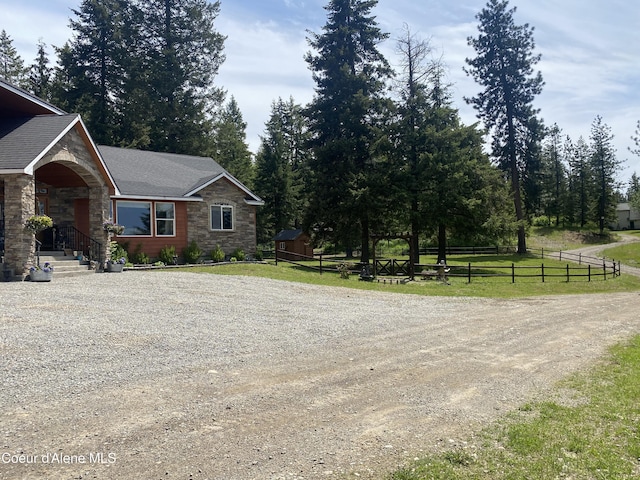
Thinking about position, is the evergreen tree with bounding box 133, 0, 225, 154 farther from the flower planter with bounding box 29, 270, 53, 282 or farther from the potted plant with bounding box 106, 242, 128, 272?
the flower planter with bounding box 29, 270, 53, 282

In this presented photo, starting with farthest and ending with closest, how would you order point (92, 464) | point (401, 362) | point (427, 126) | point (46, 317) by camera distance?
point (427, 126)
point (46, 317)
point (401, 362)
point (92, 464)

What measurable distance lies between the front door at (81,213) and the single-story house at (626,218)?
8742 cm

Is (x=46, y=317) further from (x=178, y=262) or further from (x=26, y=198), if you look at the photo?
(x=178, y=262)

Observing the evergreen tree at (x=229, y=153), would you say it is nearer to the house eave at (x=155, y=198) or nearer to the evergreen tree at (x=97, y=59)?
the evergreen tree at (x=97, y=59)

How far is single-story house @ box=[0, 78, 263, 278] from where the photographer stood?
14859 mm

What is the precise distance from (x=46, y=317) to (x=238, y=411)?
615 centimetres

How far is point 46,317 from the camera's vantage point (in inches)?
376

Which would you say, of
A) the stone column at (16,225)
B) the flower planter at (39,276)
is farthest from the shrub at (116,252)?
the stone column at (16,225)

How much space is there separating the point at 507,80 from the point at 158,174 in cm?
3215

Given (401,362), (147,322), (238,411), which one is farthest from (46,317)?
(401,362)

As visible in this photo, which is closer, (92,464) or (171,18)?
(92,464)

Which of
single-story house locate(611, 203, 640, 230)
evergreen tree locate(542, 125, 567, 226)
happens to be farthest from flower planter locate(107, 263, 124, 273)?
single-story house locate(611, 203, 640, 230)

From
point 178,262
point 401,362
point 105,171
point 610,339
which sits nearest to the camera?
point 401,362

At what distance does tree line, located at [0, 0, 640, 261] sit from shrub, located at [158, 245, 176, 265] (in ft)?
33.3
